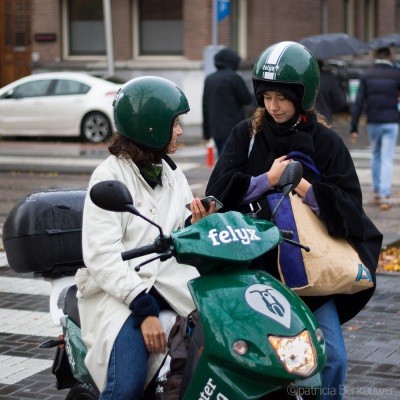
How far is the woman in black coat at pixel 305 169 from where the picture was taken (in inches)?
152

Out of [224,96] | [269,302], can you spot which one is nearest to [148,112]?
[269,302]

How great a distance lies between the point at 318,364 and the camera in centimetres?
320

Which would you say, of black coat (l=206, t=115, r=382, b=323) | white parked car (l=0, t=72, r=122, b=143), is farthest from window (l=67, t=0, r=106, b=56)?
black coat (l=206, t=115, r=382, b=323)

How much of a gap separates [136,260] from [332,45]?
42.4 ft

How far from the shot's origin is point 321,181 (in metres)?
3.99

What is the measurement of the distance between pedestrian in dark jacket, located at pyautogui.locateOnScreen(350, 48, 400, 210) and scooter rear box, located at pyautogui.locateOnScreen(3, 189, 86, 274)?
335 inches

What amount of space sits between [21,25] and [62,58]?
2134mm

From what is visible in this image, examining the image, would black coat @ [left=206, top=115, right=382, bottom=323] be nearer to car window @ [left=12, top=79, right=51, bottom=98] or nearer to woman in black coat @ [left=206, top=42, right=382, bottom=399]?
woman in black coat @ [left=206, top=42, right=382, bottom=399]

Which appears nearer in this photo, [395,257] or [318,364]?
[318,364]

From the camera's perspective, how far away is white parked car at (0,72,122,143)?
23.0 m

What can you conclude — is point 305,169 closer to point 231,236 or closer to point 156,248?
point 231,236

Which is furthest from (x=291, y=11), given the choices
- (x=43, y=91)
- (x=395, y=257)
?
(x=395, y=257)

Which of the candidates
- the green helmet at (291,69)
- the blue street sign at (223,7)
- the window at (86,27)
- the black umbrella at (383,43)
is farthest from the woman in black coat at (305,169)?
the window at (86,27)

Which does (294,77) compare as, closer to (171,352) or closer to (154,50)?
(171,352)
